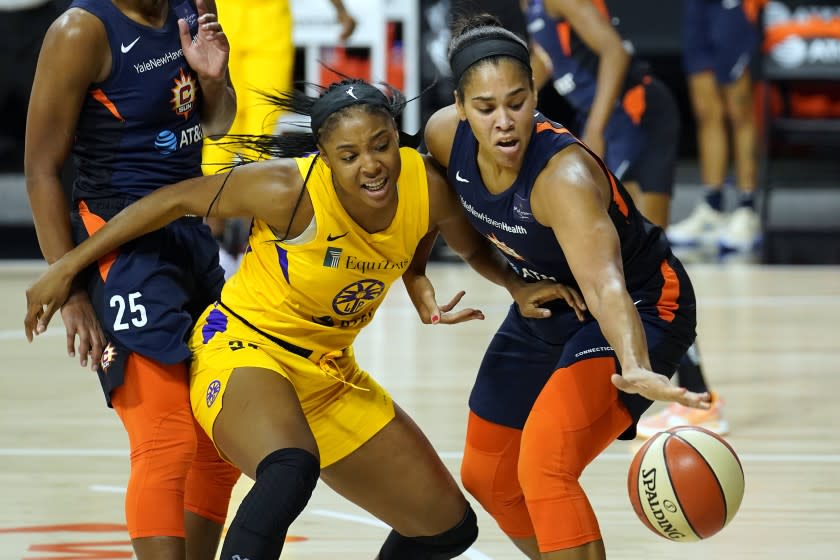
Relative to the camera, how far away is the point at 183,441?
10.5 ft

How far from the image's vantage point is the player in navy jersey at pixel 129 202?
3.20m

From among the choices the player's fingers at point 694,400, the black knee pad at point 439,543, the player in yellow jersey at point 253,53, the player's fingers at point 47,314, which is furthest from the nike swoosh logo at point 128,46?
the player in yellow jersey at point 253,53

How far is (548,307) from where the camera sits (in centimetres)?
352

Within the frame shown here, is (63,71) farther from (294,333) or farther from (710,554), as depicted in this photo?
(710,554)

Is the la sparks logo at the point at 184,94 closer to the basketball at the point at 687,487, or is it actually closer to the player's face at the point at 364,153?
the player's face at the point at 364,153

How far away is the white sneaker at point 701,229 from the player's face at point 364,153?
286 inches

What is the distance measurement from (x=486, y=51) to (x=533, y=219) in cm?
39

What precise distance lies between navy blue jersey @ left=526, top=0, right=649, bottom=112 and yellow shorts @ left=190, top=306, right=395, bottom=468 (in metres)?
2.75

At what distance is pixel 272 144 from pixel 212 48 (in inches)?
10.9

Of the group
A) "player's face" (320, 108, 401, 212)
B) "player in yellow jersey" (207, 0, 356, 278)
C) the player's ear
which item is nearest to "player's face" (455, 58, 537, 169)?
"player's face" (320, 108, 401, 212)

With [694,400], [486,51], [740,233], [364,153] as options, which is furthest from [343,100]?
[740,233]

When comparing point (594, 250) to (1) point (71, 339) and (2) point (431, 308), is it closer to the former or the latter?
(2) point (431, 308)

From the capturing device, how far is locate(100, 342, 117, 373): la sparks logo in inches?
129

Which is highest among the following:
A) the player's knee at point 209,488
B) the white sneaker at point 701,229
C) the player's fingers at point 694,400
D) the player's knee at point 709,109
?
the player's fingers at point 694,400
